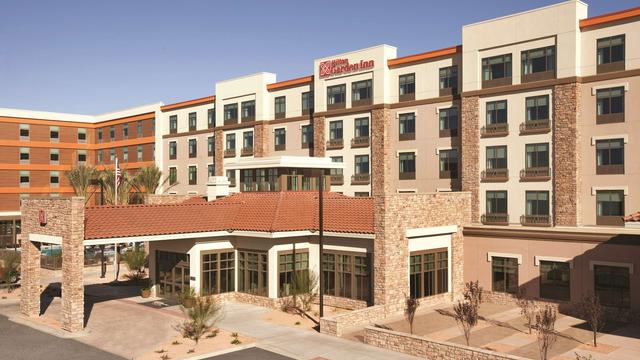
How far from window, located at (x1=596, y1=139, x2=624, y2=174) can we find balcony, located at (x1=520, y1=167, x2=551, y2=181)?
9.58 ft

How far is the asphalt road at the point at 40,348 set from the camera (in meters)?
23.6

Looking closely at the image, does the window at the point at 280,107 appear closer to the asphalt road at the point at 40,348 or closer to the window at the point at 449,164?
the window at the point at 449,164

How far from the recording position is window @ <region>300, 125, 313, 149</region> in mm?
51688

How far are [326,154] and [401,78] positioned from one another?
967cm

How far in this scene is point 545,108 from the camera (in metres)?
36.3

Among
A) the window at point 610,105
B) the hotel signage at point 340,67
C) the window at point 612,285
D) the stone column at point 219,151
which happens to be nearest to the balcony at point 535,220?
the window at point 612,285

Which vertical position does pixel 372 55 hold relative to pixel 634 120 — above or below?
above

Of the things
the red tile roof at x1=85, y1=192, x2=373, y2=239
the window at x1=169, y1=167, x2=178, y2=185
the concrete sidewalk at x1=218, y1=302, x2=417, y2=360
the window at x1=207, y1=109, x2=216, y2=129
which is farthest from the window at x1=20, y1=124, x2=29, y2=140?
the concrete sidewalk at x1=218, y1=302, x2=417, y2=360

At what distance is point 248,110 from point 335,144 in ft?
38.9

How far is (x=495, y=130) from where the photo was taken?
38344 mm

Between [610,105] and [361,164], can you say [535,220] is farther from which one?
[361,164]

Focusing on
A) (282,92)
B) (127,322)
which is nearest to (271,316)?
(127,322)

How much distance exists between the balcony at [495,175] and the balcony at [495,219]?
2.40 metres

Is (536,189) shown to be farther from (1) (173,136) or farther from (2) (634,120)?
(1) (173,136)
